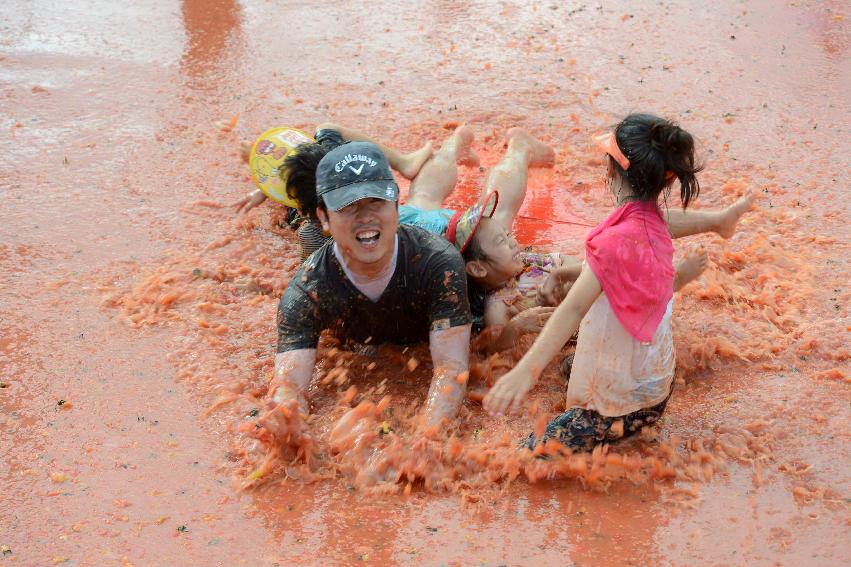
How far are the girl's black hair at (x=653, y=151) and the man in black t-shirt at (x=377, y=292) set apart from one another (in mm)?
963

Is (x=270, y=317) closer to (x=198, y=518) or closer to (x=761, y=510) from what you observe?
(x=198, y=518)

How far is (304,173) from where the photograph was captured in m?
4.37

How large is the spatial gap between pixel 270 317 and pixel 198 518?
4.95ft

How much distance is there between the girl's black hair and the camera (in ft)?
10.2

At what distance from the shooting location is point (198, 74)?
7383 mm

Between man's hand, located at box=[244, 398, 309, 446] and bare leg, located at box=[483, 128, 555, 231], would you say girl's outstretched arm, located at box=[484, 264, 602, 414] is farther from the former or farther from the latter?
bare leg, located at box=[483, 128, 555, 231]

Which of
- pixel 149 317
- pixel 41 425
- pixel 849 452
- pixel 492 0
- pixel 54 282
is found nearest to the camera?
pixel 849 452

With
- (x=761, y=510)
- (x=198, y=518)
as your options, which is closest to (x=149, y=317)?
(x=198, y=518)

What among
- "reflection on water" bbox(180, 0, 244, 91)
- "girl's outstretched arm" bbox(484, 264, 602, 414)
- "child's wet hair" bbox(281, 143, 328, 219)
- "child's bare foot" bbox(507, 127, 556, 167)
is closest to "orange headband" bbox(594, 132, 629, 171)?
"girl's outstretched arm" bbox(484, 264, 602, 414)

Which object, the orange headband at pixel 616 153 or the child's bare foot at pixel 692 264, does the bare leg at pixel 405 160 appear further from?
the orange headband at pixel 616 153

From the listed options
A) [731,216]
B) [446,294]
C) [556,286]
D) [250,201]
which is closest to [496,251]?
[556,286]

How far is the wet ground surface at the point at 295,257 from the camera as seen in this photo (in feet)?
10.4

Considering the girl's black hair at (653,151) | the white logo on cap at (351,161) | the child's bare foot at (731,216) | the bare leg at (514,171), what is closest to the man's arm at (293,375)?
the white logo on cap at (351,161)

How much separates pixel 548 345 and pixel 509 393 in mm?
219
